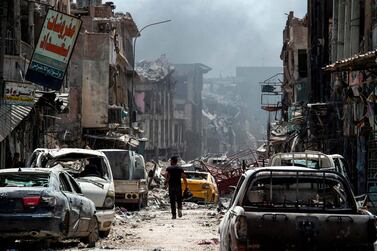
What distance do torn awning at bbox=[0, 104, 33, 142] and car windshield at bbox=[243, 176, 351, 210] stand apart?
15.4 meters

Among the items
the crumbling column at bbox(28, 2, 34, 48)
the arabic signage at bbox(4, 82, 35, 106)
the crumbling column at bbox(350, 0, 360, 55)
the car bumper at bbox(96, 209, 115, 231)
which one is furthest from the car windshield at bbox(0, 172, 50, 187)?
→ the crumbling column at bbox(28, 2, 34, 48)

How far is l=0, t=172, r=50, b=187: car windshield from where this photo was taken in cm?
1489

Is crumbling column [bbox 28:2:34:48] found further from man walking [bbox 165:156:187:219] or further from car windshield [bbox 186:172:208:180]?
man walking [bbox 165:156:187:219]

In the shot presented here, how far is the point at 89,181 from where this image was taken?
61.0 ft

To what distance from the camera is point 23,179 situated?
15.1 m

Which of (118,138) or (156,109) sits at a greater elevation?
(156,109)

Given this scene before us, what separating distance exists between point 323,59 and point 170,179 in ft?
65.5

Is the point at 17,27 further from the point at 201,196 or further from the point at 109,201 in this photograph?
the point at 109,201

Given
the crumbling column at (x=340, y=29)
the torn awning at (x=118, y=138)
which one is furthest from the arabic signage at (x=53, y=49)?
the torn awning at (x=118, y=138)

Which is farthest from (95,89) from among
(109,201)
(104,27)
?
(109,201)

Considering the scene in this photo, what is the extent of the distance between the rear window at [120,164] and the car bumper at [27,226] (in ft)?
54.1

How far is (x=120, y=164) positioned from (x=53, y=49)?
204 inches

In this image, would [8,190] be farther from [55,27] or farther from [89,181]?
[55,27]

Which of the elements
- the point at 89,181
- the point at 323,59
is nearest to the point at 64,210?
the point at 89,181
